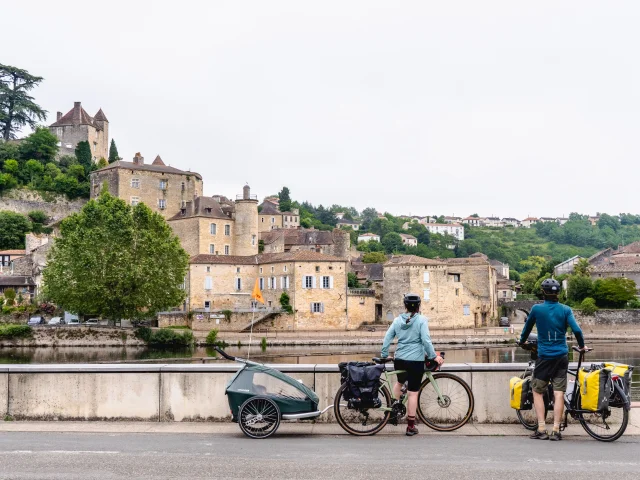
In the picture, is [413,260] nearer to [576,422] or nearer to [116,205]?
[116,205]

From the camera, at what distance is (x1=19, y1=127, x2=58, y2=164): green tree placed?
295ft

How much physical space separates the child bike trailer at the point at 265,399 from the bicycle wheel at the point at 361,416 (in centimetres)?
29

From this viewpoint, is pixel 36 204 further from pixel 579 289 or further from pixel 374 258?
pixel 579 289

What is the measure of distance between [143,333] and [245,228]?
2133 centimetres

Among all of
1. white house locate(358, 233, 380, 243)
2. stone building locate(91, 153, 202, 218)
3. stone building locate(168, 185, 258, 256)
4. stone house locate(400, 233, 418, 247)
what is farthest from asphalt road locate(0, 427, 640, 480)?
white house locate(358, 233, 380, 243)

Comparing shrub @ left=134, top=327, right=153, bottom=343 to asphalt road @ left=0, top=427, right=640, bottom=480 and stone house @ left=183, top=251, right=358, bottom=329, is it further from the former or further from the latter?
asphalt road @ left=0, top=427, right=640, bottom=480

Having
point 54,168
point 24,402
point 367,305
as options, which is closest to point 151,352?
point 367,305

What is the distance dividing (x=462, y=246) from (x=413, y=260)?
332ft

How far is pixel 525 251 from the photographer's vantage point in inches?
6895

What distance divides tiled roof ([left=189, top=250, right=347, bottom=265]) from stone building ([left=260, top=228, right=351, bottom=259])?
1519 centimetres

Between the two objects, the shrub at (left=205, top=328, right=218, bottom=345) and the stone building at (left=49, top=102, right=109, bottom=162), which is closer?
the shrub at (left=205, top=328, right=218, bottom=345)

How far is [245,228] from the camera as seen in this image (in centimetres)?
7269

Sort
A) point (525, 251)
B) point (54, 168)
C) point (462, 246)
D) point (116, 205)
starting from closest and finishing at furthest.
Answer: point (116, 205)
point (54, 168)
point (462, 246)
point (525, 251)

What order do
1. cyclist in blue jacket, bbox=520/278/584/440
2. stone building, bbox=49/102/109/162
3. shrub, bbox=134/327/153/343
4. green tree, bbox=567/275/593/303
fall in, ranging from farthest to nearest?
stone building, bbox=49/102/109/162, green tree, bbox=567/275/593/303, shrub, bbox=134/327/153/343, cyclist in blue jacket, bbox=520/278/584/440
